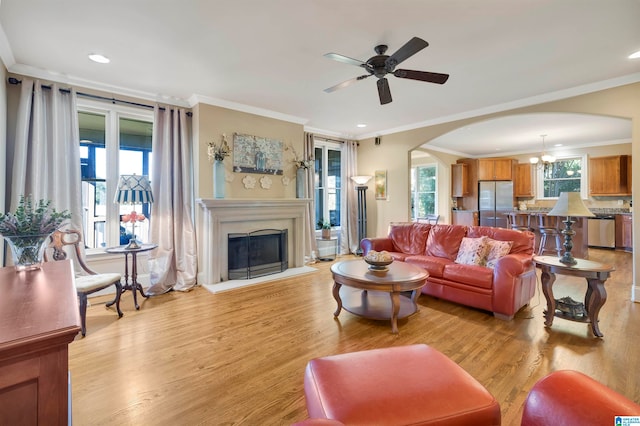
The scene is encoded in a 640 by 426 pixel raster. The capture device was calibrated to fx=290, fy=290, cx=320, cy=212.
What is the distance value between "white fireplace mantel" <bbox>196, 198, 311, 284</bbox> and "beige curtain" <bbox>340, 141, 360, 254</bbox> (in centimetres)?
176

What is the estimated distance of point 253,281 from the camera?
4383 mm

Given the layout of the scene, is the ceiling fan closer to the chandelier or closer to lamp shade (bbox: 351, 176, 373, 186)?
lamp shade (bbox: 351, 176, 373, 186)

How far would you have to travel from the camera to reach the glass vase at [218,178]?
4.20 metres

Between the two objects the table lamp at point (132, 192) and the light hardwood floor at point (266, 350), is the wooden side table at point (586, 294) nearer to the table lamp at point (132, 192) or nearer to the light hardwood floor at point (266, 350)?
the light hardwood floor at point (266, 350)

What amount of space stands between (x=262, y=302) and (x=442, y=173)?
23.3 feet

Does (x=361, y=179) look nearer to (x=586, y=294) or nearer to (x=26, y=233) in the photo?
(x=586, y=294)

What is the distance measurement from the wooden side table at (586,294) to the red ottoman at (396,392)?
6.56 feet

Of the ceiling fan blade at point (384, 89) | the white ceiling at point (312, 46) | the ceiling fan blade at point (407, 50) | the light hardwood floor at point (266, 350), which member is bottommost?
the light hardwood floor at point (266, 350)

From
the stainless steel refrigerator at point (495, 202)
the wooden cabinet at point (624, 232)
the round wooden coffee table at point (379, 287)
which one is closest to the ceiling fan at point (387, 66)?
the round wooden coffee table at point (379, 287)

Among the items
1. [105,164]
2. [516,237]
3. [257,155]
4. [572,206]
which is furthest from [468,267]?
[105,164]

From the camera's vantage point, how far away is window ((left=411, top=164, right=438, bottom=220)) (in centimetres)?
886

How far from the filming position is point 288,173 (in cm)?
515

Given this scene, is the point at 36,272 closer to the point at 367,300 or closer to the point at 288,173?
the point at 367,300

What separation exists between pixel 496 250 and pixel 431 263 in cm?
74
